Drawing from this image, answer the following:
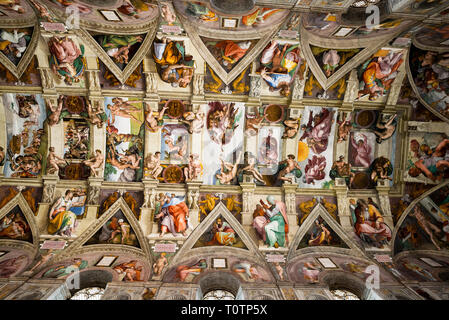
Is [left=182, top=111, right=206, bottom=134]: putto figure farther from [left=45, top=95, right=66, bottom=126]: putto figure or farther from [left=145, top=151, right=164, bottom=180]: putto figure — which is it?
[left=45, top=95, right=66, bottom=126]: putto figure

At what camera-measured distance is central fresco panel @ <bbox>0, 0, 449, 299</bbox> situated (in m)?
9.80

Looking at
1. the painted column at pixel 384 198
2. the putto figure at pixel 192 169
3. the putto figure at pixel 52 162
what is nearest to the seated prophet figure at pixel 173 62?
the putto figure at pixel 192 169

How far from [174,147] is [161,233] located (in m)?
3.58

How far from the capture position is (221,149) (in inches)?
460

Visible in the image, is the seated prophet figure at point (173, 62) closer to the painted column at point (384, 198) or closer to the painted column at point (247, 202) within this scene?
the painted column at point (247, 202)

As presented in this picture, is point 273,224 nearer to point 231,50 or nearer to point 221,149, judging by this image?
point 221,149

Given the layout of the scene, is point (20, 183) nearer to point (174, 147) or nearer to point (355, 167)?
point (174, 147)

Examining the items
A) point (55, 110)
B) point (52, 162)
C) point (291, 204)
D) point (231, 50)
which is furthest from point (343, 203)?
point (55, 110)

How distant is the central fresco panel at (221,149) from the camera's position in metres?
9.80

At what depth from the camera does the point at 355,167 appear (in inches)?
476

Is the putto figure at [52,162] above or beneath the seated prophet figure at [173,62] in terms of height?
beneath

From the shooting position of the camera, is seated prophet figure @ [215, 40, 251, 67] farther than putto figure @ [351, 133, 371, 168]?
No

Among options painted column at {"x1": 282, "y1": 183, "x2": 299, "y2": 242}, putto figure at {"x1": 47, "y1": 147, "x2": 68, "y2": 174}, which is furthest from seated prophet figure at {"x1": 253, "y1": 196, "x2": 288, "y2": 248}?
putto figure at {"x1": 47, "y1": 147, "x2": 68, "y2": 174}
